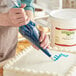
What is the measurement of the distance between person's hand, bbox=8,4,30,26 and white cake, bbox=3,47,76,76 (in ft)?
0.45

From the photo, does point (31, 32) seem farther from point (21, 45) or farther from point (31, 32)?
point (21, 45)

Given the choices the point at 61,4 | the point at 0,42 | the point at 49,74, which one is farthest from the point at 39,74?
the point at 61,4

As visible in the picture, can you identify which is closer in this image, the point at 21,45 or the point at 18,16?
the point at 18,16

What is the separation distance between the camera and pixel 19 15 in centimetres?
71

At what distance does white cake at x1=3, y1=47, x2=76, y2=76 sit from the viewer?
2.28 ft

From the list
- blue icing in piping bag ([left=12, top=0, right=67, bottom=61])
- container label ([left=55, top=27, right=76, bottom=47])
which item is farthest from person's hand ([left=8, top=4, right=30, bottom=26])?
container label ([left=55, top=27, right=76, bottom=47])

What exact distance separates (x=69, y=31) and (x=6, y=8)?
0.95 feet

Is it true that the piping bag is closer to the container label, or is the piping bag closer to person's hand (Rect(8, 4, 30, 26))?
person's hand (Rect(8, 4, 30, 26))

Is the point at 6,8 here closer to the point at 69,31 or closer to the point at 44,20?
the point at 69,31

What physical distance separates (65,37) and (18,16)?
1.10ft

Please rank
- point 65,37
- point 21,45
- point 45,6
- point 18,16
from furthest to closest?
point 45,6 < point 21,45 < point 65,37 < point 18,16

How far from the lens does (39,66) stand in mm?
733

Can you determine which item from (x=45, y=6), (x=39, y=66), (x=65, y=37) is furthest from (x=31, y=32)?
(x=45, y=6)

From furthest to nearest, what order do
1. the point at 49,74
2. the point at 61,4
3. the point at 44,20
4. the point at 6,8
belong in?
the point at 61,4
the point at 44,20
the point at 6,8
the point at 49,74
